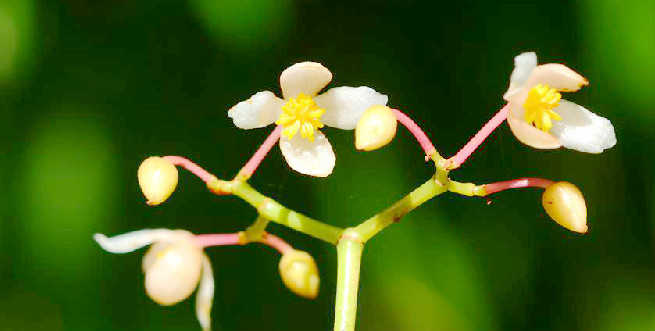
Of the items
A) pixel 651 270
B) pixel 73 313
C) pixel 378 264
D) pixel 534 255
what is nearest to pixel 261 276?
pixel 378 264

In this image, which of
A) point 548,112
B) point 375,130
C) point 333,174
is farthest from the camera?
point 333,174

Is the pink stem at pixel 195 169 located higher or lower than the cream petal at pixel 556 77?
lower

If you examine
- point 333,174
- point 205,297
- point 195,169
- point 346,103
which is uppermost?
point 333,174

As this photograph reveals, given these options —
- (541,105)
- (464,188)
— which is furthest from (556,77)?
(464,188)

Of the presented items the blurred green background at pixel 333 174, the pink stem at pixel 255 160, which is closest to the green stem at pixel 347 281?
the pink stem at pixel 255 160

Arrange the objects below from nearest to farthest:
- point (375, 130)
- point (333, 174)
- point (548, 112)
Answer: point (375, 130)
point (548, 112)
point (333, 174)

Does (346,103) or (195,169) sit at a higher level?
(346,103)

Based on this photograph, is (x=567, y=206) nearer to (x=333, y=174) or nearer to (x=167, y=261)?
(x=167, y=261)

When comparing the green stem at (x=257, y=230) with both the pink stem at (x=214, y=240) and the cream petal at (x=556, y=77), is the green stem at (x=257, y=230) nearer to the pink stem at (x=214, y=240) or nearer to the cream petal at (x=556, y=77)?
the pink stem at (x=214, y=240)
